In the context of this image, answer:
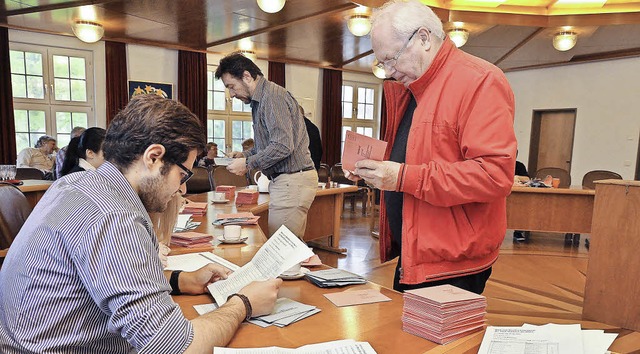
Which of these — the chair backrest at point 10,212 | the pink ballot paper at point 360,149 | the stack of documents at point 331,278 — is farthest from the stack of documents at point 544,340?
the chair backrest at point 10,212

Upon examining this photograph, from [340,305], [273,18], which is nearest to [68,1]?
[273,18]

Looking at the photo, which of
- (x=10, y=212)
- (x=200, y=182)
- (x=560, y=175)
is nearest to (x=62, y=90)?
(x=200, y=182)

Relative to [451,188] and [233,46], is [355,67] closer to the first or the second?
[233,46]

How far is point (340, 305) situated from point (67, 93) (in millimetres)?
7009

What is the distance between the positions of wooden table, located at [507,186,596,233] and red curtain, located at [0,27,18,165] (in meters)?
6.67

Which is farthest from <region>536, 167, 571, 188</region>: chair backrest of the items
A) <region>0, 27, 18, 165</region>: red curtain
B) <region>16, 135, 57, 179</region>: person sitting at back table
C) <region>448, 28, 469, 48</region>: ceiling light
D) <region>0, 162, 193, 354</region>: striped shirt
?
<region>0, 27, 18, 165</region>: red curtain

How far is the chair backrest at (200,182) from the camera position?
4133mm

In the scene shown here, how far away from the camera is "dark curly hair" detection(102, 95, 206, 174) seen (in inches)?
34.8

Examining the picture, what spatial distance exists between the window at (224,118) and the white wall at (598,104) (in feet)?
19.5

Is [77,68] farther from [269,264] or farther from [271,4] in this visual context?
[269,264]

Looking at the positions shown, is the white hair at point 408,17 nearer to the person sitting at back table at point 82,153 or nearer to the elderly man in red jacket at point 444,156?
the elderly man in red jacket at point 444,156

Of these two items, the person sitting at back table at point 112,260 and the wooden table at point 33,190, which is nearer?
the person sitting at back table at point 112,260

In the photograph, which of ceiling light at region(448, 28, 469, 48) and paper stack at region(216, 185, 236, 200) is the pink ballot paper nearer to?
paper stack at region(216, 185, 236, 200)

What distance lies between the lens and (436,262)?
4.26 feet
